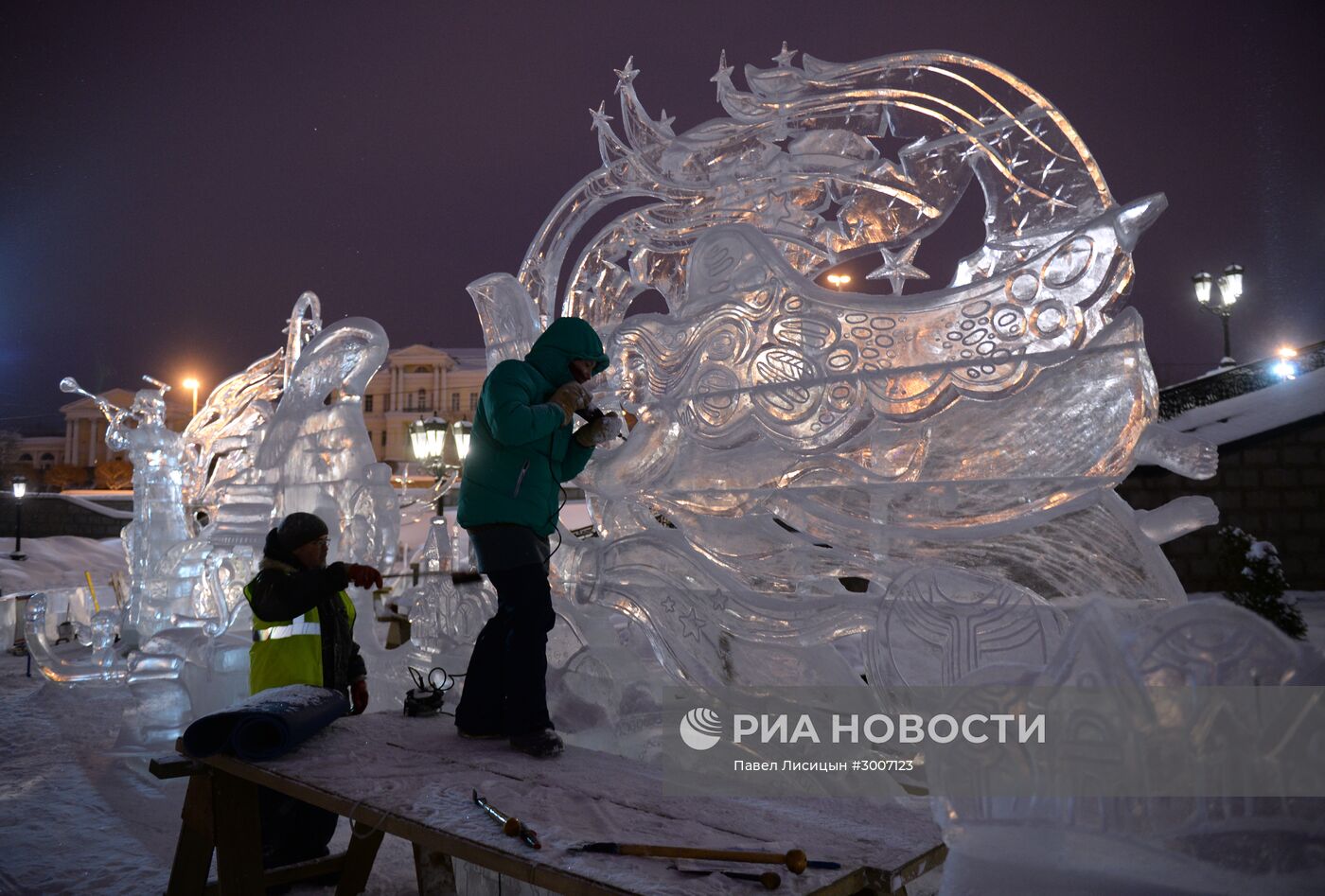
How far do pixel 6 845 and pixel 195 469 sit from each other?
14.0ft

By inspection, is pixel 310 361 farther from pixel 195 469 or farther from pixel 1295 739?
pixel 1295 739

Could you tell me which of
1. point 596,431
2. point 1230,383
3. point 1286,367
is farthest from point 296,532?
point 1286,367

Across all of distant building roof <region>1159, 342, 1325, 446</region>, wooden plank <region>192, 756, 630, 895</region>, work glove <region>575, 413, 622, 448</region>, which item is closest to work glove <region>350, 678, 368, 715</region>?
wooden plank <region>192, 756, 630, 895</region>

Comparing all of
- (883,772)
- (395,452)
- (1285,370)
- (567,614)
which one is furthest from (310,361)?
(395,452)

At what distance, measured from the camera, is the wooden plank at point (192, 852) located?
253 cm

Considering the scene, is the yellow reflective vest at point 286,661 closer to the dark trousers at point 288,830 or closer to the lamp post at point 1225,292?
the dark trousers at point 288,830

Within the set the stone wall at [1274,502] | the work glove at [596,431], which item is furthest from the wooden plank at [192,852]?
the stone wall at [1274,502]

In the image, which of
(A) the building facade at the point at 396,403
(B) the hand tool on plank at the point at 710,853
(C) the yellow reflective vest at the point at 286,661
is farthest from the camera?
(A) the building facade at the point at 396,403

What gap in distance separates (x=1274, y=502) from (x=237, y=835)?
989cm

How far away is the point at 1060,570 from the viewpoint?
10.1 feet

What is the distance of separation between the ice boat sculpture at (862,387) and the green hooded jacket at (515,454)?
2.71 feet

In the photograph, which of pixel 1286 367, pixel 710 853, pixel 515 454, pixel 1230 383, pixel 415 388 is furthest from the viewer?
pixel 415 388

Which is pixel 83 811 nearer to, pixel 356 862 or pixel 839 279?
pixel 356 862

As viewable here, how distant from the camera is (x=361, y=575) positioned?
310 cm
